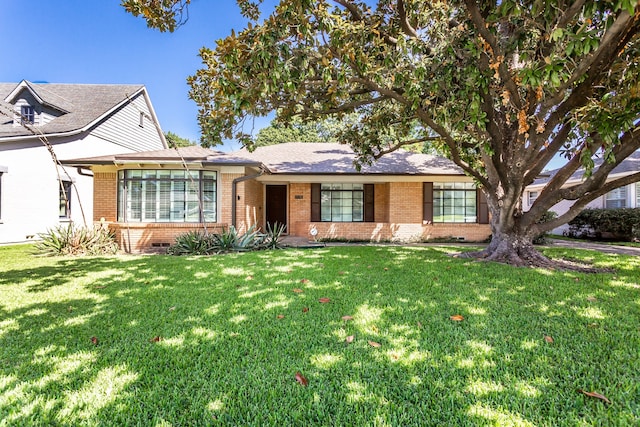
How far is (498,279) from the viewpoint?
587cm

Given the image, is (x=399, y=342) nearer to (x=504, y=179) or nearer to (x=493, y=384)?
(x=493, y=384)

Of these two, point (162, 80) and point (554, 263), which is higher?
point (162, 80)

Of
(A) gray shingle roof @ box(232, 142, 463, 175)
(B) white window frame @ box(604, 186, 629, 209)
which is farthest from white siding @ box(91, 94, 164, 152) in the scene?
(B) white window frame @ box(604, 186, 629, 209)

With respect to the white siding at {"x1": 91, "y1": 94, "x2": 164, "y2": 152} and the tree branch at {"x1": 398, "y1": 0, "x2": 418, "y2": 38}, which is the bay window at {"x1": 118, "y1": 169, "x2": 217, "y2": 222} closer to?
the white siding at {"x1": 91, "y1": 94, "x2": 164, "y2": 152}

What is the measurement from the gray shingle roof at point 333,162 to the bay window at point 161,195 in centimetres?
319

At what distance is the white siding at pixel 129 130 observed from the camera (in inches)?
651

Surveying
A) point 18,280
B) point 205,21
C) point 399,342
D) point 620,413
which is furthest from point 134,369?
point 205,21

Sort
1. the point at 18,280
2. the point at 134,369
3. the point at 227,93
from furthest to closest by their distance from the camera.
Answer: the point at 18,280 → the point at 227,93 → the point at 134,369

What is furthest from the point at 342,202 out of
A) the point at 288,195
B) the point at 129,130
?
the point at 129,130

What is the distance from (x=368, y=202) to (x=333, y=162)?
2.48 meters

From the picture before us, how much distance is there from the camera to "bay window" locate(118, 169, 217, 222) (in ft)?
36.0

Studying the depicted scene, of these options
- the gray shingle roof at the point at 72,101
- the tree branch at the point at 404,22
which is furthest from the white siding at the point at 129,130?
the tree branch at the point at 404,22

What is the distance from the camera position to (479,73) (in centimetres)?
546

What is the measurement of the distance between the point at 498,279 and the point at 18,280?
9.21 meters
